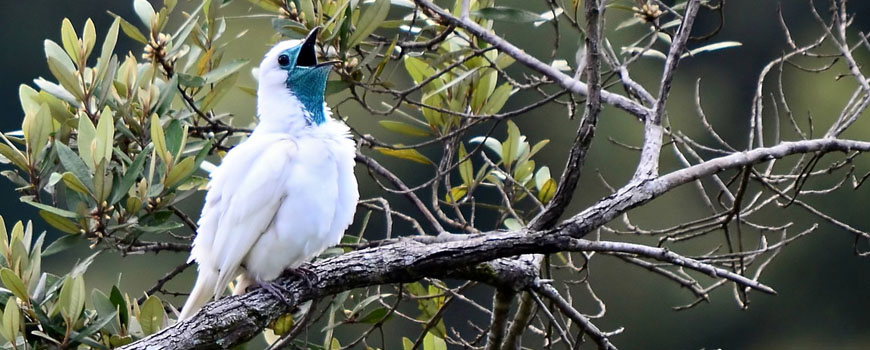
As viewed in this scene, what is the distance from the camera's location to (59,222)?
3605 millimetres

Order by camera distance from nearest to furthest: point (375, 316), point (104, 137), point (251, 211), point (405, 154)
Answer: point (104, 137) → point (251, 211) → point (375, 316) → point (405, 154)

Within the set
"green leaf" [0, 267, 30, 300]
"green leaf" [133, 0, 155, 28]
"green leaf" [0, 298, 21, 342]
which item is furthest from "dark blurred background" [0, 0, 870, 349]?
"green leaf" [0, 298, 21, 342]

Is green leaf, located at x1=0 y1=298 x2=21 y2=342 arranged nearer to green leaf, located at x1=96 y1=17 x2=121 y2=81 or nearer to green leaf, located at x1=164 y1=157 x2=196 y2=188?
green leaf, located at x1=164 y1=157 x2=196 y2=188

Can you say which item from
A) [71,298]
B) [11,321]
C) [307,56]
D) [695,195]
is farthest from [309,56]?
[695,195]

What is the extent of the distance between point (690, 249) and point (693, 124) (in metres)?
1.93

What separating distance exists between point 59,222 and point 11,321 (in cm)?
45

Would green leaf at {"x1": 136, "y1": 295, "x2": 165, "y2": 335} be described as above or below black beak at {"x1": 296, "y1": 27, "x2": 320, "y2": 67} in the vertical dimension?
below

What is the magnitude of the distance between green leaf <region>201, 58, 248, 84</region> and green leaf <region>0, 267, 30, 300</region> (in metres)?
1.03

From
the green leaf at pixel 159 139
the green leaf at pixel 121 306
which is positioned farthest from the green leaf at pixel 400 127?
the green leaf at pixel 121 306

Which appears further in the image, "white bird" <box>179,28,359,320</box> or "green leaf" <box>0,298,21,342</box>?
"white bird" <box>179,28,359,320</box>

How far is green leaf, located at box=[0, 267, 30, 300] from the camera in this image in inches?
130

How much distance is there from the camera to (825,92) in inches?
603

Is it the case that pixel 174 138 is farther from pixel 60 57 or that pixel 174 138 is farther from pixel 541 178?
pixel 541 178

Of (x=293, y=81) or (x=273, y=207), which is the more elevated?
(x=293, y=81)
